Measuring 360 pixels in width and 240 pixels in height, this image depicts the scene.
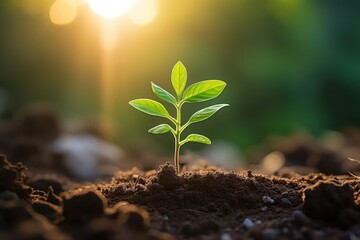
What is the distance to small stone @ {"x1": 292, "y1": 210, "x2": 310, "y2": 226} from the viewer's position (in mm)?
1508

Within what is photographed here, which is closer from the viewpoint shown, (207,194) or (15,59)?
(207,194)

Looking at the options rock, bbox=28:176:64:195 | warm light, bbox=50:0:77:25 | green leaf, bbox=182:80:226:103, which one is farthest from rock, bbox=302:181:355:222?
warm light, bbox=50:0:77:25

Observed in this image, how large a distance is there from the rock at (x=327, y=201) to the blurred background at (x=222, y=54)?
27.1ft

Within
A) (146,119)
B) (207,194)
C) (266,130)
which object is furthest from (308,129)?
(207,194)

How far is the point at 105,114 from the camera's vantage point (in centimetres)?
1154

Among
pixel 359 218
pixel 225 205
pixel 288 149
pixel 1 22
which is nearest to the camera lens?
pixel 359 218

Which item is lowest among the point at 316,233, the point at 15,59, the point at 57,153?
the point at 316,233

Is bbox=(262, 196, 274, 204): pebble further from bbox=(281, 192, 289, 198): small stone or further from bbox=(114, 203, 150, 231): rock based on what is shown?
bbox=(114, 203, 150, 231): rock

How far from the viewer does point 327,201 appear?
1.54m

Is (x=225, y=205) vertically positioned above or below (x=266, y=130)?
below

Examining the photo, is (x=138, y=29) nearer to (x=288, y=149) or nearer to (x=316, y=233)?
(x=288, y=149)

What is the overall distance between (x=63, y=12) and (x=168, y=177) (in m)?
9.34

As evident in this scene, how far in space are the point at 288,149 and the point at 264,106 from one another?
196 inches

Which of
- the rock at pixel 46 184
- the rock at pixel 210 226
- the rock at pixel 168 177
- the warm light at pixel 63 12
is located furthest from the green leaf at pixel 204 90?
the warm light at pixel 63 12
